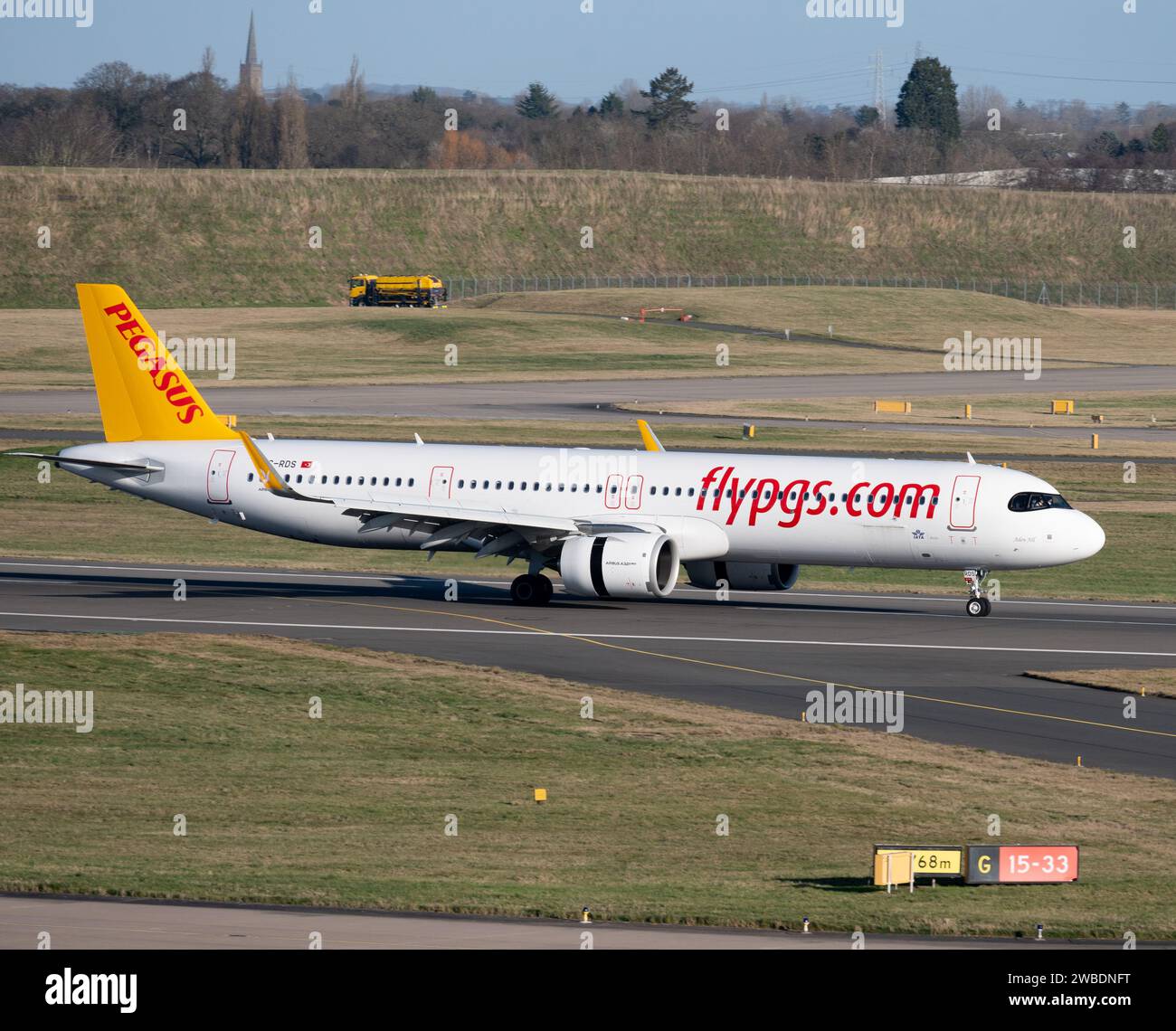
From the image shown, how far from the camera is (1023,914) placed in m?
21.2

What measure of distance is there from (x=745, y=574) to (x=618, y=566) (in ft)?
15.5

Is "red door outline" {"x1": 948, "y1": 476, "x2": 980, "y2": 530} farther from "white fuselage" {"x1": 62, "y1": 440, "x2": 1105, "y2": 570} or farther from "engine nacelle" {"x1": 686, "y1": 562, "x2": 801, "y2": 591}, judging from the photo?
"engine nacelle" {"x1": 686, "y1": 562, "x2": 801, "y2": 591}

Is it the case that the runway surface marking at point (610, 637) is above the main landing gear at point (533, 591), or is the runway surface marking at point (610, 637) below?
below

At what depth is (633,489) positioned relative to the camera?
48656 millimetres

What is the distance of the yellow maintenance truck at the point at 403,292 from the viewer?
16088 centimetres

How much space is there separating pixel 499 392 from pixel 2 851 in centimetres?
8538

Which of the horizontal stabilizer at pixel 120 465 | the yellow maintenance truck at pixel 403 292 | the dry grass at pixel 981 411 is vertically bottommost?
A: the horizontal stabilizer at pixel 120 465

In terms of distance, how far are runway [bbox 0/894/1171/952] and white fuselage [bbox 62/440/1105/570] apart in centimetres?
2681

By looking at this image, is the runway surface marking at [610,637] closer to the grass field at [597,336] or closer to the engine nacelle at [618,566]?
the engine nacelle at [618,566]

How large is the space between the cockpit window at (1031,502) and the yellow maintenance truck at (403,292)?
118 metres

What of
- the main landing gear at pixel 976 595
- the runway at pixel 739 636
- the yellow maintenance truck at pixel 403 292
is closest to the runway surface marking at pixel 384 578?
the runway at pixel 739 636

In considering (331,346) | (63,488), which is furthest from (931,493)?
(331,346)

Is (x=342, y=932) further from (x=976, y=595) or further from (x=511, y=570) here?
(x=511, y=570)
